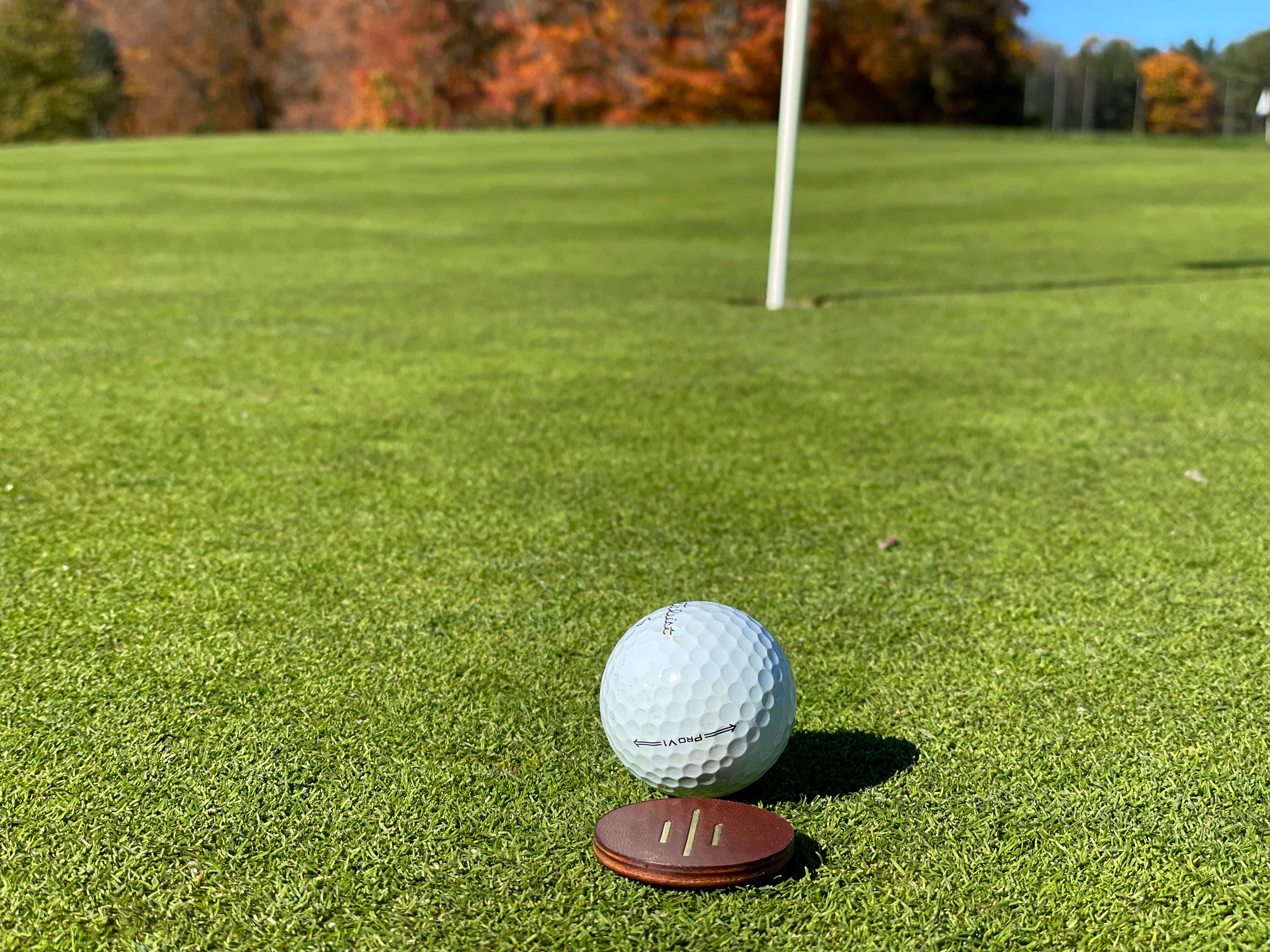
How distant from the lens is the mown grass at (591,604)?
2086mm

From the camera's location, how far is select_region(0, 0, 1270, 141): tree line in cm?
4200

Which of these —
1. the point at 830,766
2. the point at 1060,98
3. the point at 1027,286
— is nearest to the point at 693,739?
the point at 830,766

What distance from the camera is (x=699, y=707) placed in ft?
7.49

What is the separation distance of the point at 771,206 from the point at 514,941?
15.4 metres

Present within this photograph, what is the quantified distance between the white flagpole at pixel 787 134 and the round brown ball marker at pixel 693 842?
234 inches

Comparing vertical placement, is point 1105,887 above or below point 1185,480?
below

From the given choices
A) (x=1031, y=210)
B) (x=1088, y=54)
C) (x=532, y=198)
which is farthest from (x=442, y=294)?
(x=1088, y=54)

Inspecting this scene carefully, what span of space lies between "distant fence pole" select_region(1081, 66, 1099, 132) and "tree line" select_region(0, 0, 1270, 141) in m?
0.31

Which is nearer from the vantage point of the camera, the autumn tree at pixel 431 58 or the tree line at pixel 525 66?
the tree line at pixel 525 66

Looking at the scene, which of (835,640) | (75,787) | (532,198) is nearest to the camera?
(75,787)

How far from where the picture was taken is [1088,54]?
38.7m

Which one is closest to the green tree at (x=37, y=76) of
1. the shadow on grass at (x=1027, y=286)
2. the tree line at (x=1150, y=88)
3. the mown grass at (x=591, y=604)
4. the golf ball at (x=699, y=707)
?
the tree line at (x=1150, y=88)

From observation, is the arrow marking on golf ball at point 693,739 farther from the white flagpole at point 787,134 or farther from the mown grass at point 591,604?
the white flagpole at point 787,134

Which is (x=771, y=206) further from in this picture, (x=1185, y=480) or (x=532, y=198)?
(x=1185, y=480)
